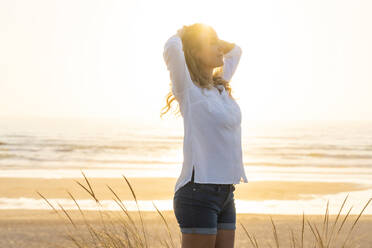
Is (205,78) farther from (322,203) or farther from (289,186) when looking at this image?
(289,186)

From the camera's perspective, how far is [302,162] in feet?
85.1

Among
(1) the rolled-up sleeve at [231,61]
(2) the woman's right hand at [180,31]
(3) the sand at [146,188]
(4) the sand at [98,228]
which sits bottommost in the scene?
(3) the sand at [146,188]

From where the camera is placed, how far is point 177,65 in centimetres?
272

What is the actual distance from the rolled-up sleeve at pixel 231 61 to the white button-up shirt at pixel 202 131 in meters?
0.65

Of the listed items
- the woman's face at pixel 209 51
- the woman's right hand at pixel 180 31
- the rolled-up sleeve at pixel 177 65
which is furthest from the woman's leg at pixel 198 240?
the woman's right hand at pixel 180 31

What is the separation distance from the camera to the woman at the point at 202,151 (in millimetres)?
2668

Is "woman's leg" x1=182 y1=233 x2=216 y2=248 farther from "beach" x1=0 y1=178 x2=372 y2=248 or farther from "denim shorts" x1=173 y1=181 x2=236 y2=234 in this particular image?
"beach" x1=0 y1=178 x2=372 y2=248

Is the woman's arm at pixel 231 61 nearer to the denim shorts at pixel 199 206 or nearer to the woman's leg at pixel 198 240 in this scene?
the denim shorts at pixel 199 206

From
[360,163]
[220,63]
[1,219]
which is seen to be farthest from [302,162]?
[220,63]

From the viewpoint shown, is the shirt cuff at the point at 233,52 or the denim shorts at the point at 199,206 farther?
the shirt cuff at the point at 233,52

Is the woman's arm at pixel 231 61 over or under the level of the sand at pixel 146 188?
over

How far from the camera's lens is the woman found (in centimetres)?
267

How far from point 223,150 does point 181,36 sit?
26.0 inches

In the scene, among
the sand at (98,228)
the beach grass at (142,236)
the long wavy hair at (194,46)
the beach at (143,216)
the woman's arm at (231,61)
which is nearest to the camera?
the long wavy hair at (194,46)
